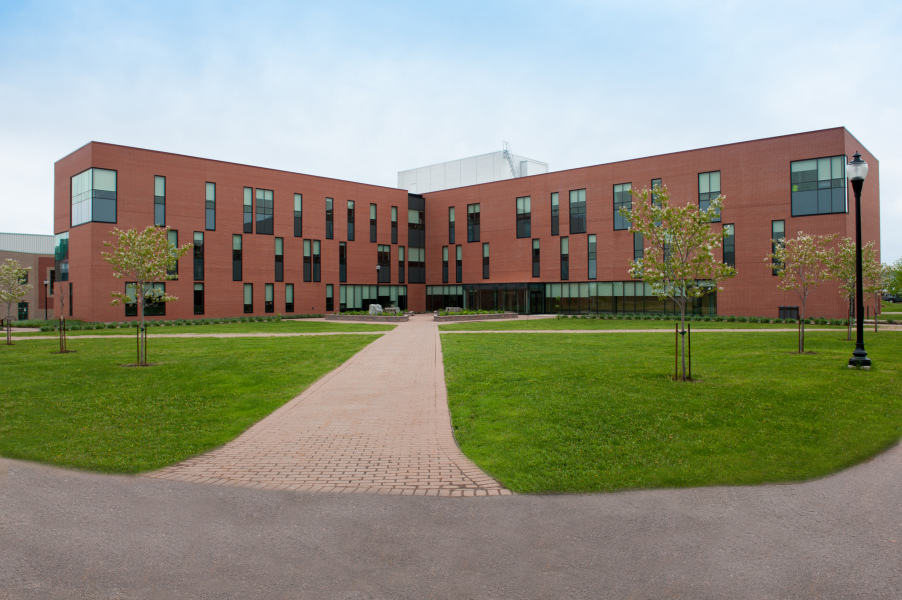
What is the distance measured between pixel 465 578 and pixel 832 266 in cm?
2316

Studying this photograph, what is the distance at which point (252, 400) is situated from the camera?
442 inches

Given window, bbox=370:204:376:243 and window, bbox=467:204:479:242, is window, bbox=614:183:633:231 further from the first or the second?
window, bbox=370:204:376:243

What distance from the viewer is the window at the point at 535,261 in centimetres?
5294

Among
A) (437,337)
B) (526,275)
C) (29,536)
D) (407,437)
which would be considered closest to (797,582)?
(407,437)

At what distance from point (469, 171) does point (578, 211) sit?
25802 mm

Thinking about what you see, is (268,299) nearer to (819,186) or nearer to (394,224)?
(394,224)

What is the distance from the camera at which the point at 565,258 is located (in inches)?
2013

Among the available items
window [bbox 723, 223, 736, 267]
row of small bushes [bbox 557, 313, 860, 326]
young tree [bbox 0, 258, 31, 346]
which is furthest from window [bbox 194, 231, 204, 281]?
window [bbox 723, 223, 736, 267]

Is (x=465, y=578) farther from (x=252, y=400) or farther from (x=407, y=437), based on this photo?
→ (x=252, y=400)

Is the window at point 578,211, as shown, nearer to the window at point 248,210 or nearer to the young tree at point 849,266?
the young tree at point 849,266

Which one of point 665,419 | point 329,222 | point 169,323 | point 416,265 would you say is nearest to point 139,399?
point 665,419

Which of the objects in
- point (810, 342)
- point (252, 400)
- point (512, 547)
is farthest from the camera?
point (810, 342)

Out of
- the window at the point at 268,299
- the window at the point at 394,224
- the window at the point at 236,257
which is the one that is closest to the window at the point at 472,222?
the window at the point at 394,224

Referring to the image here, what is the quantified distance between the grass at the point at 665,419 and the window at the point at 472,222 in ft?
134
